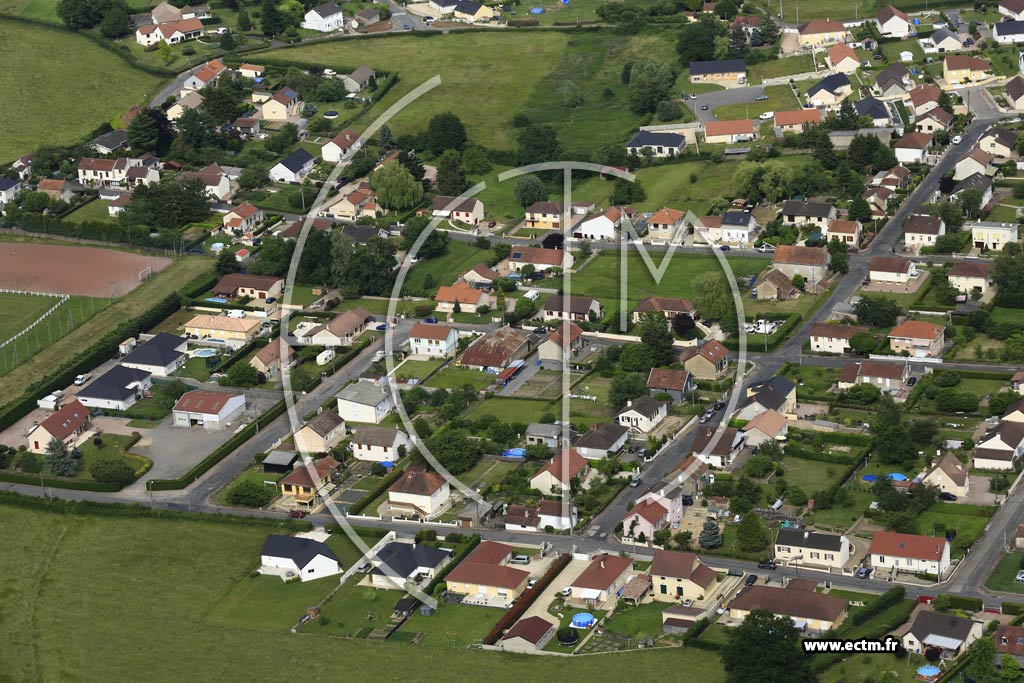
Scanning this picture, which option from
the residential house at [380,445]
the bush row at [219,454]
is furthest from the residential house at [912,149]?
the bush row at [219,454]

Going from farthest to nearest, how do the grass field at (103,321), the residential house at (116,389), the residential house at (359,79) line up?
the residential house at (359,79) < the grass field at (103,321) < the residential house at (116,389)

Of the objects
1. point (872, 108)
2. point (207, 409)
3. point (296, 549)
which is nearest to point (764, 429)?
point (296, 549)

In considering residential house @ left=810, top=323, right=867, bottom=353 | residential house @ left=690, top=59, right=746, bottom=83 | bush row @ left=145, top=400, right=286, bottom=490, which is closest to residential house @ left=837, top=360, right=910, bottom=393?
residential house @ left=810, top=323, right=867, bottom=353

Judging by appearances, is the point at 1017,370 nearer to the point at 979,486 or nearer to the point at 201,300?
the point at 979,486

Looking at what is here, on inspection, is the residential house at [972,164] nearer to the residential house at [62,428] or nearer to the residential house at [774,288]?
the residential house at [774,288]

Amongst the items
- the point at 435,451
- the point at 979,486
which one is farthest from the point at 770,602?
the point at 435,451
